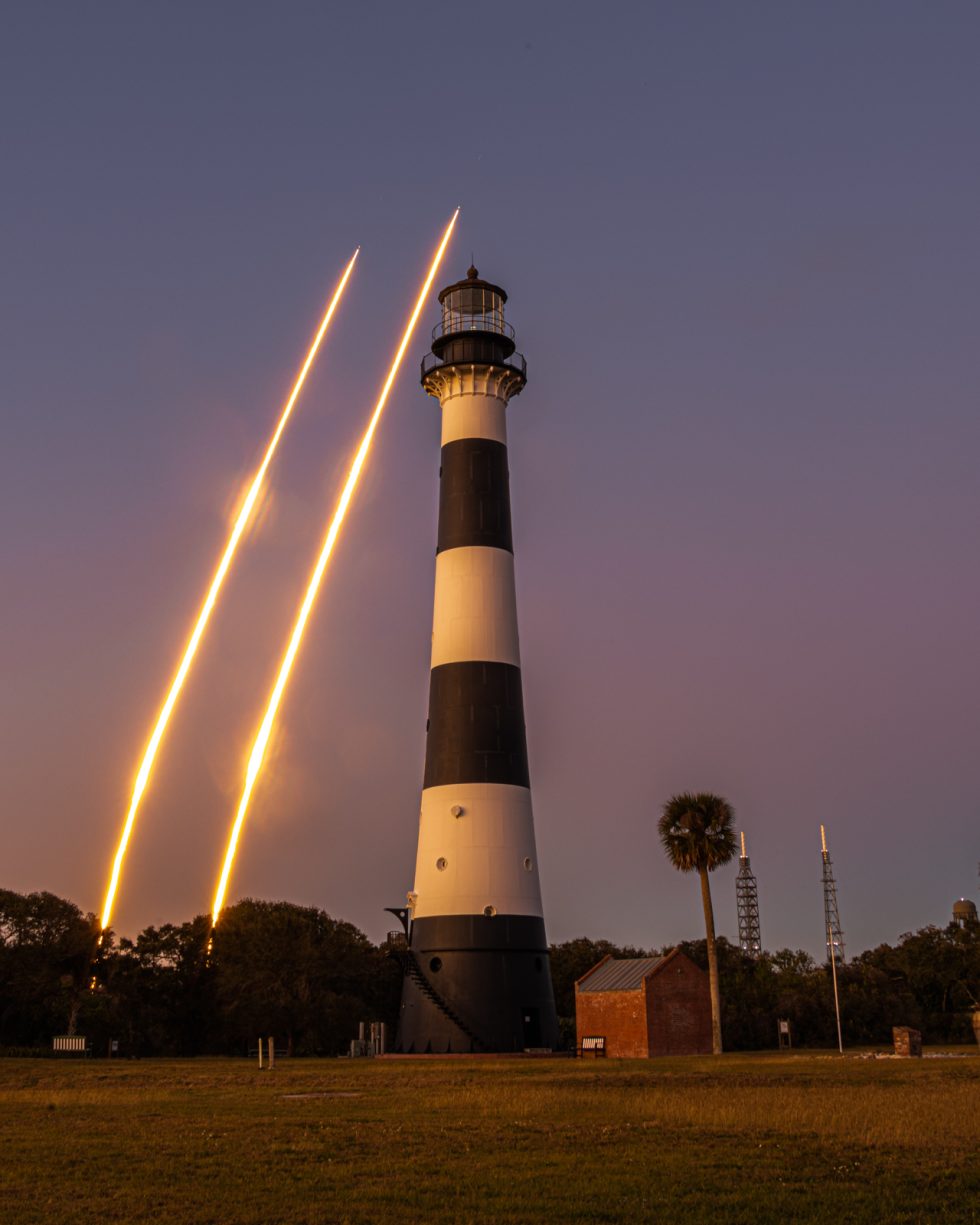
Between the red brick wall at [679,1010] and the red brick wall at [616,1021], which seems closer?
the red brick wall at [616,1021]

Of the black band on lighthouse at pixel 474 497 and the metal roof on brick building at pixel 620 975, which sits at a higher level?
the black band on lighthouse at pixel 474 497

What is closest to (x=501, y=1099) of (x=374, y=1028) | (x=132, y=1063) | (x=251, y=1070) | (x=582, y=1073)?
(x=582, y=1073)

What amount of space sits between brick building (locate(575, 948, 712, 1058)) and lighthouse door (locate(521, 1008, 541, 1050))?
431cm

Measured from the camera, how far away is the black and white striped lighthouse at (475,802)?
39.2m

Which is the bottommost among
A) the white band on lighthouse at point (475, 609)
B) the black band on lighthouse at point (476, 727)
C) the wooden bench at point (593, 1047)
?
the wooden bench at point (593, 1047)

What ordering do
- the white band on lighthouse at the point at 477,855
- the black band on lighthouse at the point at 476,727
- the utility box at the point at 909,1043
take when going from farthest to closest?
the black band on lighthouse at the point at 476,727 < the white band on lighthouse at the point at 477,855 < the utility box at the point at 909,1043

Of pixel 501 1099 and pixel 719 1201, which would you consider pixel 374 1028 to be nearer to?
pixel 501 1099

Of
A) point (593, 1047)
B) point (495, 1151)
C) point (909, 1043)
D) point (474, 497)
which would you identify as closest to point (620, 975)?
point (593, 1047)

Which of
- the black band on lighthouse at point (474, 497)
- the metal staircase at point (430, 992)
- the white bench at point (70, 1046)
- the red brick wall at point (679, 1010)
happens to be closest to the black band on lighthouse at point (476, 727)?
the black band on lighthouse at point (474, 497)

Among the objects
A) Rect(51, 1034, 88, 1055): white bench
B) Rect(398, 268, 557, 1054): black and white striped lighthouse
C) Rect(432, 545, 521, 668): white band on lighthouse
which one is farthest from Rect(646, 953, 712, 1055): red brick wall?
Rect(51, 1034, 88, 1055): white bench

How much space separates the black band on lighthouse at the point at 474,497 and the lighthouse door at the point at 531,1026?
1598 cm

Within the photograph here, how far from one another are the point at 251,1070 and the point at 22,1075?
6298 mm

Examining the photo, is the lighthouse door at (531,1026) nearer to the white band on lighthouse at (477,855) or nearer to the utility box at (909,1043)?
the white band on lighthouse at (477,855)

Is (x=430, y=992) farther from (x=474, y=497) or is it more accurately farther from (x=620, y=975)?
(x=474, y=497)
